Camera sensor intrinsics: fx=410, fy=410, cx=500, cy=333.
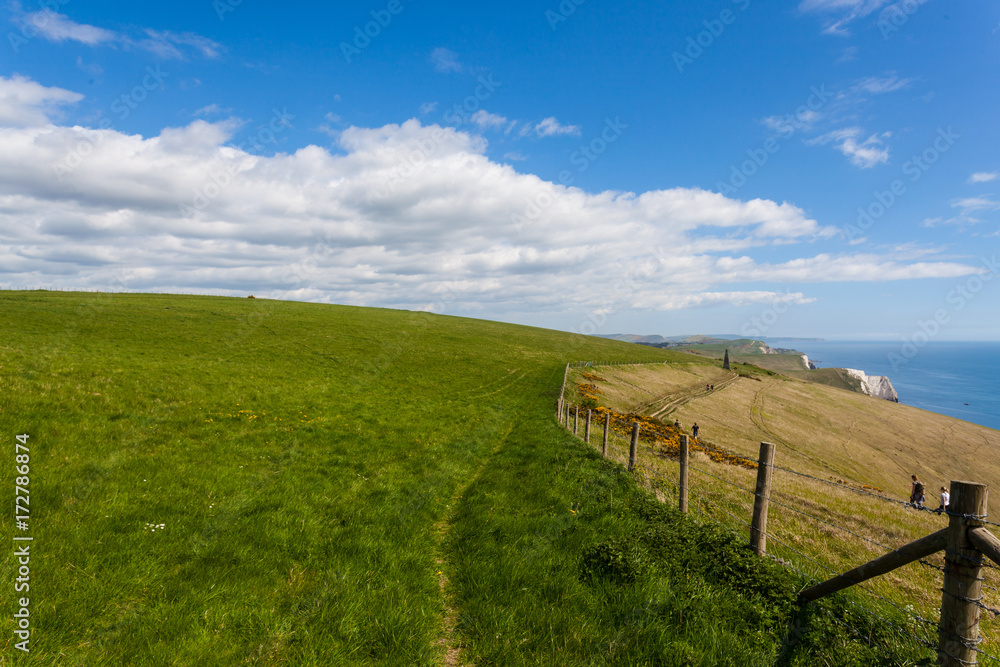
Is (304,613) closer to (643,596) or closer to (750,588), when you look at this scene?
(643,596)

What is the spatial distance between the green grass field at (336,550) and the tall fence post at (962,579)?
99cm

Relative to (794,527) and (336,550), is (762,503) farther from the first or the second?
(794,527)

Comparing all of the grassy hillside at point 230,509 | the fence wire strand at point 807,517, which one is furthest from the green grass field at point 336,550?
the fence wire strand at point 807,517

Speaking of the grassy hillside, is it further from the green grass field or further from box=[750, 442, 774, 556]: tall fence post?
box=[750, 442, 774, 556]: tall fence post

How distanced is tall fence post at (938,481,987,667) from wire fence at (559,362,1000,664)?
31 millimetres

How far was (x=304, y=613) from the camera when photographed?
6.01 metres

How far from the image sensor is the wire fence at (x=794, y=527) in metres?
5.78

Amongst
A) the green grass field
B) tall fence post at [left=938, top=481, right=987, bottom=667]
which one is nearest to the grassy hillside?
the green grass field

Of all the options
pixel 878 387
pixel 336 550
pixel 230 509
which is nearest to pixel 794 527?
pixel 336 550

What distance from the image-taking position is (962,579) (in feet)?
15.6

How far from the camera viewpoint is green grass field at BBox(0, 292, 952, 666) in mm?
5527

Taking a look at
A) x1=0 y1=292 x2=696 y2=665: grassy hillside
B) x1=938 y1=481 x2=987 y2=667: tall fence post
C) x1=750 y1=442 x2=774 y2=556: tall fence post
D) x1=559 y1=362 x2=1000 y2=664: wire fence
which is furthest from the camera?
x1=750 y1=442 x2=774 y2=556: tall fence post

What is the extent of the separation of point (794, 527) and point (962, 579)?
11.1 m

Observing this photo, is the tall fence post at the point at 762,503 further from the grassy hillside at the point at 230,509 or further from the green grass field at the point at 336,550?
the grassy hillside at the point at 230,509
